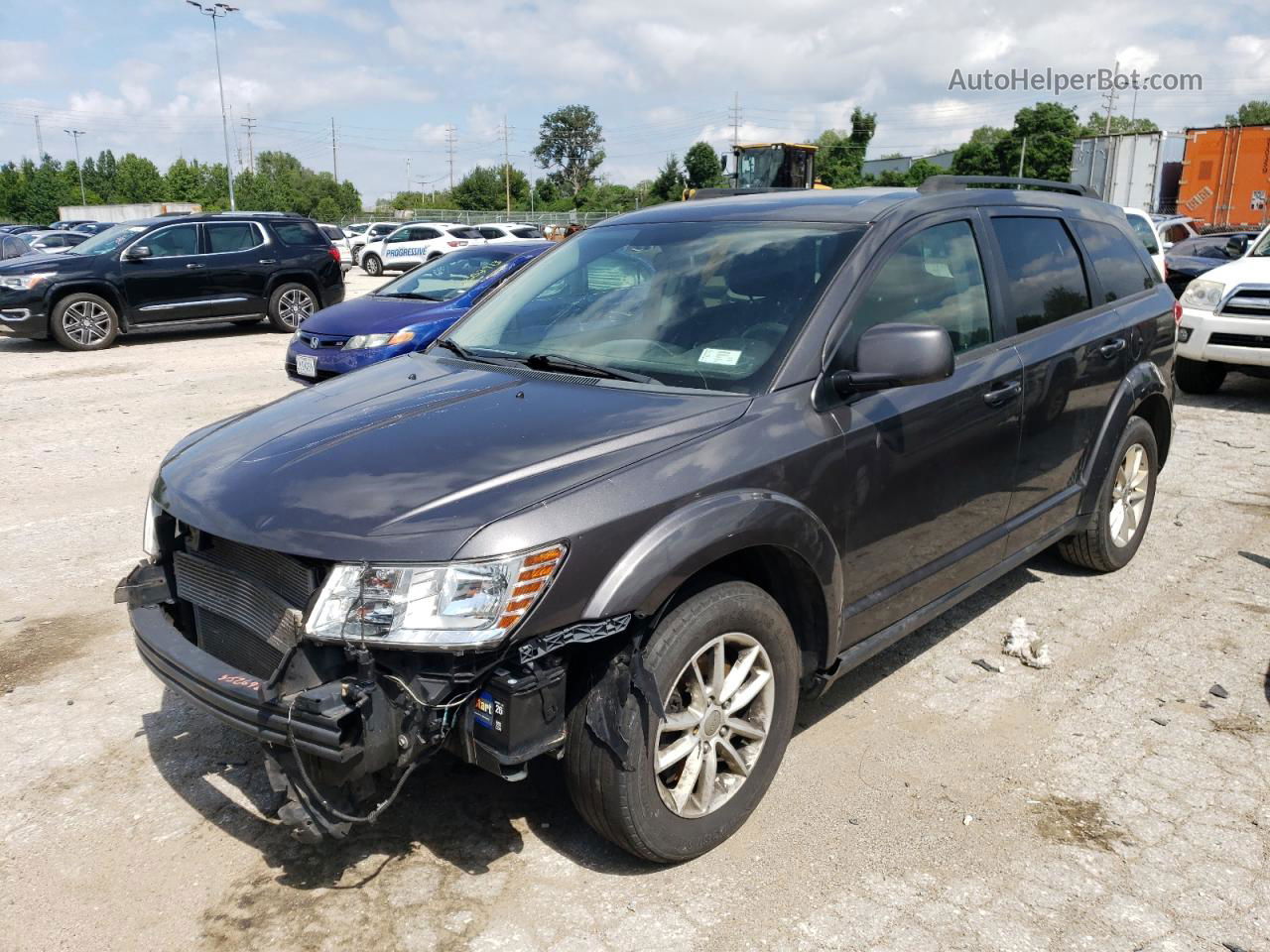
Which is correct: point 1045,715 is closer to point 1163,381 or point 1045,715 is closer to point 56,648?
point 1163,381

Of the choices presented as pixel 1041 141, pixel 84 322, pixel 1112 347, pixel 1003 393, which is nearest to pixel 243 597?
pixel 1003 393

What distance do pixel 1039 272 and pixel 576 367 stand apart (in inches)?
85.6

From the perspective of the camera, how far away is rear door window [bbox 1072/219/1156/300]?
480 cm

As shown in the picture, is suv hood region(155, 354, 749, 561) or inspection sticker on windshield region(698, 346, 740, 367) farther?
inspection sticker on windshield region(698, 346, 740, 367)

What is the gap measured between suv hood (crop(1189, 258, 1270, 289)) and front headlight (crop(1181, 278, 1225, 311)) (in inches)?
2.6

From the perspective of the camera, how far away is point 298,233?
51.0 feet

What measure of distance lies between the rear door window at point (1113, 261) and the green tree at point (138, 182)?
104 metres

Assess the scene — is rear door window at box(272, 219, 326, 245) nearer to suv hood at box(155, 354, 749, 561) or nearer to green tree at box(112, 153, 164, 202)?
suv hood at box(155, 354, 749, 561)

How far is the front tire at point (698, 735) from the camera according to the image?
104 inches

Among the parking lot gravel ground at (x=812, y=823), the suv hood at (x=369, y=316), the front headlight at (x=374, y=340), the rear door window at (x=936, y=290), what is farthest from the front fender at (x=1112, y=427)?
→ the suv hood at (x=369, y=316)

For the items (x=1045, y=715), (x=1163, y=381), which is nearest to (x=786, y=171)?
(x=1163, y=381)

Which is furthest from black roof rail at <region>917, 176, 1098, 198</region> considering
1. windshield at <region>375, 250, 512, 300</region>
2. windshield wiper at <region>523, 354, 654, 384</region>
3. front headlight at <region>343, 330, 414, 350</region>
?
windshield at <region>375, 250, 512, 300</region>

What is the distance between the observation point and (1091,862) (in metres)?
2.98

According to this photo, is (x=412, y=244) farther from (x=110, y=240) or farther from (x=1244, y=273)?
(x=1244, y=273)
